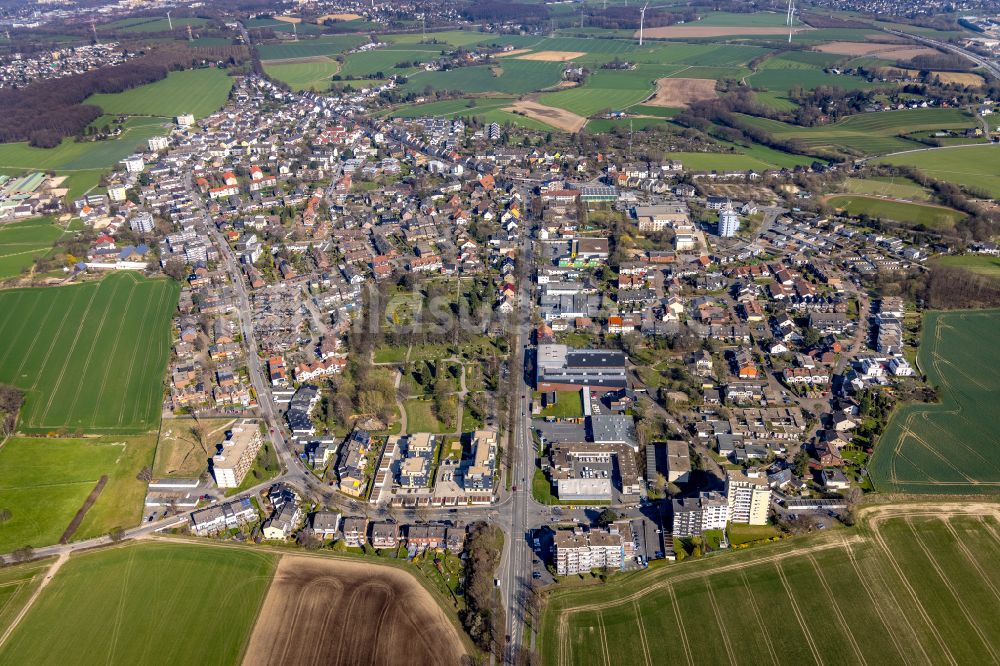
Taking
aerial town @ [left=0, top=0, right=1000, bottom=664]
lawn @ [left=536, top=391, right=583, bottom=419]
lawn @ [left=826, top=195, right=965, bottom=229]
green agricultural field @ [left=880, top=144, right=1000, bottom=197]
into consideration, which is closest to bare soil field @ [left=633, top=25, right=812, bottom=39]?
aerial town @ [left=0, top=0, right=1000, bottom=664]

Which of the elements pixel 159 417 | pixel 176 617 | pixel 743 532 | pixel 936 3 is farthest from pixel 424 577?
pixel 936 3

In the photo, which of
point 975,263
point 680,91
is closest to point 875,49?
point 680,91

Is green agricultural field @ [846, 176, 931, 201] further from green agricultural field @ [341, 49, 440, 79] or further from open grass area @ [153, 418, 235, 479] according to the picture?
green agricultural field @ [341, 49, 440, 79]

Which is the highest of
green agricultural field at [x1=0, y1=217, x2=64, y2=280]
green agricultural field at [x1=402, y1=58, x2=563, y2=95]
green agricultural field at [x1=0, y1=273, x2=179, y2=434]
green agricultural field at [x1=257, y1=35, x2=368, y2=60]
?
green agricultural field at [x1=257, y1=35, x2=368, y2=60]

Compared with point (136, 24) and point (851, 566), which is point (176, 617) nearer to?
point (851, 566)

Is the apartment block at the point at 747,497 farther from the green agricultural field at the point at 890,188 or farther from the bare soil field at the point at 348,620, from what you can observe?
the green agricultural field at the point at 890,188

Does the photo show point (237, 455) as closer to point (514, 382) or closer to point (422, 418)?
point (422, 418)
